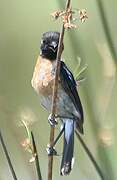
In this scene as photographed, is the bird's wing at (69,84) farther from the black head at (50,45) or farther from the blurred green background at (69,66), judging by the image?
the blurred green background at (69,66)

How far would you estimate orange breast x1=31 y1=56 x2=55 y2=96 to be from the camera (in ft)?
2.27

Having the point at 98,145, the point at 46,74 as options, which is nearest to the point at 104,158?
the point at 98,145

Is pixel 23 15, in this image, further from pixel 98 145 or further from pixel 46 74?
pixel 98 145

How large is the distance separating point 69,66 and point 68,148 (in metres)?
0.16

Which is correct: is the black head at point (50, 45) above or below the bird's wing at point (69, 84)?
above

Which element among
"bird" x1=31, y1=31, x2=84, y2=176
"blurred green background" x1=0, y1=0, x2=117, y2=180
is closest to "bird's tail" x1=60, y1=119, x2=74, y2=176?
"bird" x1=31, y1=31, x2=84, y2=176

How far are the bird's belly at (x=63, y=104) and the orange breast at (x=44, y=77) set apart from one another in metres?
0.01

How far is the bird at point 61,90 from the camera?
2.21 ft

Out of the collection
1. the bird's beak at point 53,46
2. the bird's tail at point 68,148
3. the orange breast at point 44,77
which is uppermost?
the bird's beak at point 53,46

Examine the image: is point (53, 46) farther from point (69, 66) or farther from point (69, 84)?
point (69, 66)

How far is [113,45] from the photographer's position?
0.87 meters

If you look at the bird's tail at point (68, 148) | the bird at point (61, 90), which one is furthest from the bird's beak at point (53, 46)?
the bird's tail at point (68, 148)

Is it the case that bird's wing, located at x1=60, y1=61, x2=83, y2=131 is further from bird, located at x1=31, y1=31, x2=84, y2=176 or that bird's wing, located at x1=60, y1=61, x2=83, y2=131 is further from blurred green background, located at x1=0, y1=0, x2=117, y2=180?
blurred green background, located at x1=0, y1=0, x2=117, y2=180

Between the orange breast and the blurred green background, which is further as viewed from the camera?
the blurred green background
